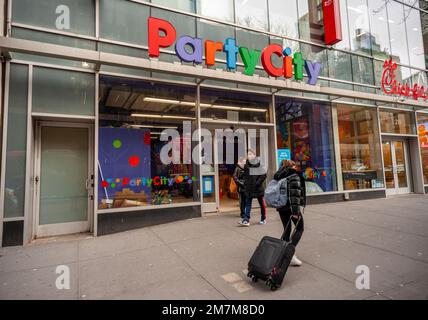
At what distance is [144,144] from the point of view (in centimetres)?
738

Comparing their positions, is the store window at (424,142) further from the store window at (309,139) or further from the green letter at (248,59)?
the green letter at (248,59)

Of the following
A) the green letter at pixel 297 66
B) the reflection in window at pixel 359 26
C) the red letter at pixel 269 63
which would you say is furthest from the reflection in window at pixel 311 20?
the red letter at pixel 269 63

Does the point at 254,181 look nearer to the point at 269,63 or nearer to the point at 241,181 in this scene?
the point at 241,181

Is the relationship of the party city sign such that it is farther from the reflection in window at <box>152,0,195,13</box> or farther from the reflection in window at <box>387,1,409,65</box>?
the reflection in window at <box>387,1,409,65</box>

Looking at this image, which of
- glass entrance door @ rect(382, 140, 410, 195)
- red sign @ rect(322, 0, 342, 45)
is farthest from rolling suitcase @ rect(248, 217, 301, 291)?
glass entrance door @ rect(382, 140, 410, 195)

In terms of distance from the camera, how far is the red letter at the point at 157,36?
6.66 m

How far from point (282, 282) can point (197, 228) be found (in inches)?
125

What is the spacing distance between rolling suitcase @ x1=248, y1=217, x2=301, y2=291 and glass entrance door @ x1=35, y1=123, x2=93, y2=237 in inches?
192

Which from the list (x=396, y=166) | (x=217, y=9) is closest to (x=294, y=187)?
(x=217, y=9)

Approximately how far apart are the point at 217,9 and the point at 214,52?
8.10ft

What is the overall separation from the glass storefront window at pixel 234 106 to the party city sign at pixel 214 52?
3.32 ft

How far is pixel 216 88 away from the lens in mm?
8359
